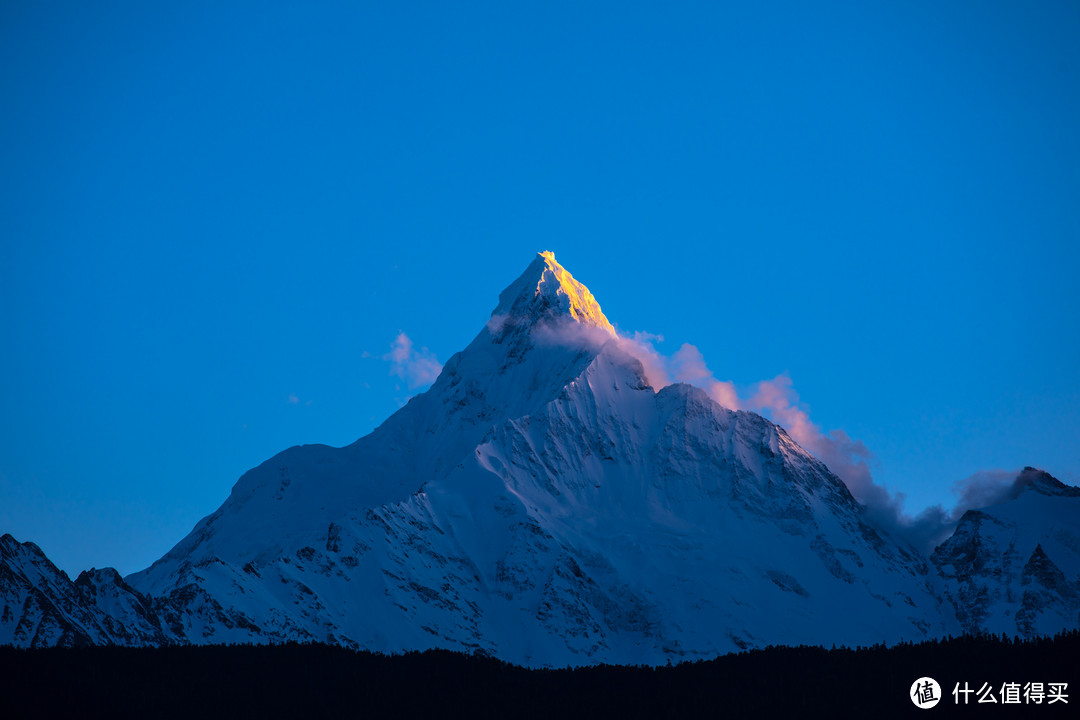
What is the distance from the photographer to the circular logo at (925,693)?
15612 centimetres

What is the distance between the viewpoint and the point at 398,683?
7219 inches

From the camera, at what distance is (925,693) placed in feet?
523

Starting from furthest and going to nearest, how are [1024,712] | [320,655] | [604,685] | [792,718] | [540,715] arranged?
[320,655], [604,685], [540,715], [792,718], [1024,712]

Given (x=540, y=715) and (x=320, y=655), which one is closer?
(x=540, y=715)

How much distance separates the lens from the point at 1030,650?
555 ft

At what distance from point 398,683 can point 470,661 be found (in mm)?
15878

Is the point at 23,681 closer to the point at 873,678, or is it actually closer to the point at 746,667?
the point at 746,667

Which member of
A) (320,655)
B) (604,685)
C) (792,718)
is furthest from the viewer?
(320,655)

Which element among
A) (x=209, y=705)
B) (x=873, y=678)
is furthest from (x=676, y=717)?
(x=209, y=705)

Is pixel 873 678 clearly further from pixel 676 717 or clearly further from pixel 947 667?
pixel 676 717

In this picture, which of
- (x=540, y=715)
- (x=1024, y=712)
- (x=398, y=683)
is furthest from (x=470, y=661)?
(x=1024, y=712)

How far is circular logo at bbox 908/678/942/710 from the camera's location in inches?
6147

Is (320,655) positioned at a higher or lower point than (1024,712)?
higher

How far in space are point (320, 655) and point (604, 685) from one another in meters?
44.9
